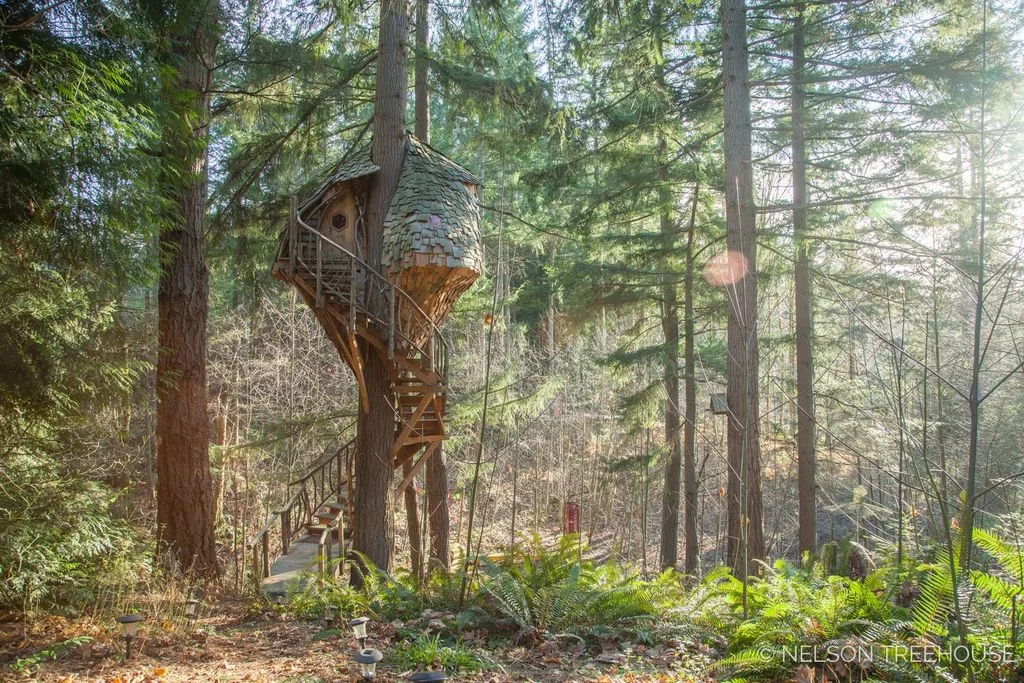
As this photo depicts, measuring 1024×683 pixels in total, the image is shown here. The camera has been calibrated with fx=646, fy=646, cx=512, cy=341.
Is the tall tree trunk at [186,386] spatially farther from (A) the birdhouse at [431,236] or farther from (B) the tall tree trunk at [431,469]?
(B) the tall tree trunk at [431,469]

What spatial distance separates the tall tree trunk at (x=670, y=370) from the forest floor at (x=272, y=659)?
7.17 metres

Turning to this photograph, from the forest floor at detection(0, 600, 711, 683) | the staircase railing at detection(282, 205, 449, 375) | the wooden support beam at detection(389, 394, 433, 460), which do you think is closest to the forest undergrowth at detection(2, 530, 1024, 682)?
the forest floor at detection(0, 600, 711, 683)

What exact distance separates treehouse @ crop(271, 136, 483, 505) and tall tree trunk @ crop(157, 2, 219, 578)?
1.33m

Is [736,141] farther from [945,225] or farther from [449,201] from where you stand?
[449,201]

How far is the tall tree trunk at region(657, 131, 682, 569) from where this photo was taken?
37.4 feet

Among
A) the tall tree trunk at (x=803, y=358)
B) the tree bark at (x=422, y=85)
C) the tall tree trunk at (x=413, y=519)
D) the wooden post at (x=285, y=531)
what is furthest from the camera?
the tall tree trunk at (x=803, y=358)

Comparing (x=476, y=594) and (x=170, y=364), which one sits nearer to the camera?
(x=476, y=594)

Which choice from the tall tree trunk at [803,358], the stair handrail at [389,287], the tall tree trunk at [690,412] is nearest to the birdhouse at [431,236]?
the stair handrail at [389,287]

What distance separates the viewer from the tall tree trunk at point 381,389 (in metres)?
8.07

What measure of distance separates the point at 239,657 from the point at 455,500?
11861 millimetres

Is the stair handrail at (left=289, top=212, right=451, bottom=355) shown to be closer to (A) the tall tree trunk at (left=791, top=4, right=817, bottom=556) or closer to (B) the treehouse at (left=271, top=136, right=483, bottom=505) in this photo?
(B) the treehouse at (left=271, top=136, right=483, bottom=505)

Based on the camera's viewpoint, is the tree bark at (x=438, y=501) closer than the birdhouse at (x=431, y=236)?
No

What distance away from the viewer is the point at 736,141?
7574 mm

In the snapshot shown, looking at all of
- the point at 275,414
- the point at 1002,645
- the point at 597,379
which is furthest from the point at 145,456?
the point at 1002,645
